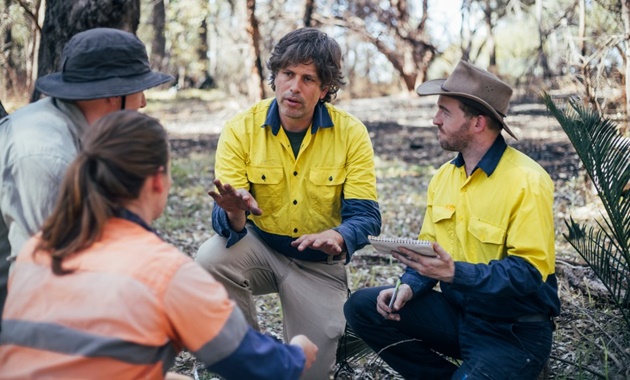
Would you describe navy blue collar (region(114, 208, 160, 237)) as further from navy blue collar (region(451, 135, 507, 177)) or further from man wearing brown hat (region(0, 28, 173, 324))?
navy blue collar (region(451, 135, 507, 177))

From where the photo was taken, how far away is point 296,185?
4168mm

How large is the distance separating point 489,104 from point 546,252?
750 mm

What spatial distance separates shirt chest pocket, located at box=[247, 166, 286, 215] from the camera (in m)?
4.17

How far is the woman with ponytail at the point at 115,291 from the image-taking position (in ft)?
6.63

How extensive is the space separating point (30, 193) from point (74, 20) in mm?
3416

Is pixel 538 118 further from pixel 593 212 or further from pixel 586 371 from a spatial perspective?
pixel 586 371

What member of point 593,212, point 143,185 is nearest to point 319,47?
point 143,185

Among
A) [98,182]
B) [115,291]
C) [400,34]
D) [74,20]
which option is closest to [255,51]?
[400,34]

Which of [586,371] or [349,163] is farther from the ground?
[349,163]

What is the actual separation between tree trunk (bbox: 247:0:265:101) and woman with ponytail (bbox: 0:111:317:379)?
11647 millimetres

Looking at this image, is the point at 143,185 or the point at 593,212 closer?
the point at 143,185

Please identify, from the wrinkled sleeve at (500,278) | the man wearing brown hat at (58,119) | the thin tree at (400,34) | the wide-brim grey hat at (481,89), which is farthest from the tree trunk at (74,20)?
the thin tree at (400,34)

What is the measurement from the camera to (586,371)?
3.83 meters

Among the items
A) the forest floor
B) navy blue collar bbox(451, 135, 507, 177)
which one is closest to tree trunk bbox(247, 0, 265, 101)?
the forest floor
